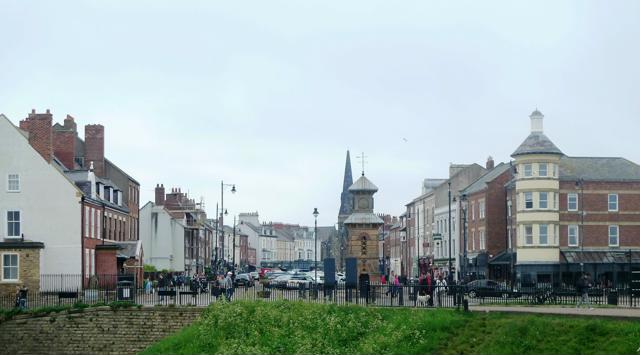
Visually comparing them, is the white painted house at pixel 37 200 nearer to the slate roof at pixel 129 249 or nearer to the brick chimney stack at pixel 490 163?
the slate roof at pixel 129 249

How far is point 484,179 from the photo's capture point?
91625 mm

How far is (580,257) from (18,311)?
4428cm

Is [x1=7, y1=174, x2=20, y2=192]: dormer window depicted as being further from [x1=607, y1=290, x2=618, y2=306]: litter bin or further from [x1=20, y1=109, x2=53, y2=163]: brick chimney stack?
[x1=607, y1=290, x2=618, y2=306]: litter bin

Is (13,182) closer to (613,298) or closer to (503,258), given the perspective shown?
(613,298)

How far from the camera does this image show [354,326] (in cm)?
3784

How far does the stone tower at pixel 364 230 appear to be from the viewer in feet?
246

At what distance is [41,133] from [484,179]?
44.1 m

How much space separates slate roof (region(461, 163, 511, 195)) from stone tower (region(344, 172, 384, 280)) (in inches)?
518

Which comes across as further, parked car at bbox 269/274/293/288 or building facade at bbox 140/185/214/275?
building facade at bbox 140/185/214/275

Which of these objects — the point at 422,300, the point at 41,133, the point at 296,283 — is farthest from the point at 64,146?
the point at 422,300

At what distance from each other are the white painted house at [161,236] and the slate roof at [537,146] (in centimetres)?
3936

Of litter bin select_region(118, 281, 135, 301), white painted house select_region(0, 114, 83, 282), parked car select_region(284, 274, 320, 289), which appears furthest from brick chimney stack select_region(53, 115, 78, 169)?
litter bin select_region(118, 281, 135, 301)

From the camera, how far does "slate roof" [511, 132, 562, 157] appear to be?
7506 centimetres

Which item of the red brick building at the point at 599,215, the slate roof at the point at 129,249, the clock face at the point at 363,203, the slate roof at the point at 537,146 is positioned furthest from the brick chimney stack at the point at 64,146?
the red brick building at the point at 599,215
